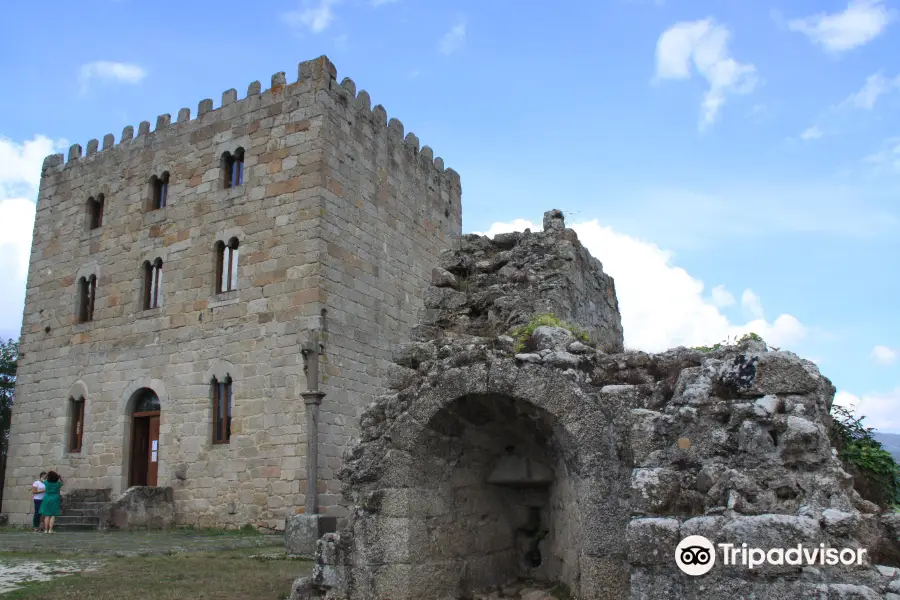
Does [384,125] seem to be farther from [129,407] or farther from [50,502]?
[50,502]

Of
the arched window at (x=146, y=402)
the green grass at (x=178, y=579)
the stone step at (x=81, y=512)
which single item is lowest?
the green grass at (x=178, y=579)

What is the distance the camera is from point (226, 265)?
17062 mm

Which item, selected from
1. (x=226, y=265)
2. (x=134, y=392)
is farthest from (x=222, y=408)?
(x=226, y=265)

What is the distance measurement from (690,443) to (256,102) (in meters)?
14.7

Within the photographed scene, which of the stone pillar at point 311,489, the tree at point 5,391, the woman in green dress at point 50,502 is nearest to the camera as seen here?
the stone pillar at point 311,489

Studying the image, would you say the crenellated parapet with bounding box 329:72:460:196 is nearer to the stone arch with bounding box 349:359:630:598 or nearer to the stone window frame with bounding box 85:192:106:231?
the stone window frame with bounding box 85:192:106:231

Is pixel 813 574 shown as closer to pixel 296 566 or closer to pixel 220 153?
pixel 296 566

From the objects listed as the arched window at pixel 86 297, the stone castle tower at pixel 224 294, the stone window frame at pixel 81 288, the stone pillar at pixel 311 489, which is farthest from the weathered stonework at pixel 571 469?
the arched window at pixel 86 297

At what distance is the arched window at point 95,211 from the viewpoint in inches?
781

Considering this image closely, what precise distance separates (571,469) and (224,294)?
12.0 m

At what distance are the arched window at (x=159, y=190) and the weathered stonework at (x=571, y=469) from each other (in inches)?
498

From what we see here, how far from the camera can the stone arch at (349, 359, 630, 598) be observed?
572cm

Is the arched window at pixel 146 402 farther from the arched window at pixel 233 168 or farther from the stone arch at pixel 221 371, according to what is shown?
the arched window at pixel 233 168

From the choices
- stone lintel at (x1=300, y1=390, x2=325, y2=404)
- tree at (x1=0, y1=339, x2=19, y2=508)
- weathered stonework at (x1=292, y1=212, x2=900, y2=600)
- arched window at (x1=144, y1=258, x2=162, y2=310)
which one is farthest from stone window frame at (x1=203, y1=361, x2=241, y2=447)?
tree at (x1=0, y1=339, x2=19, y2=508)
